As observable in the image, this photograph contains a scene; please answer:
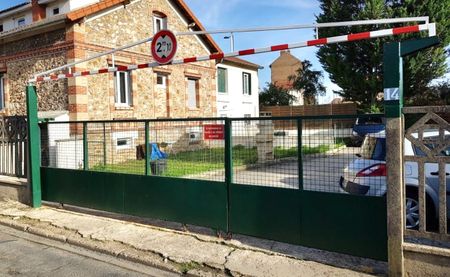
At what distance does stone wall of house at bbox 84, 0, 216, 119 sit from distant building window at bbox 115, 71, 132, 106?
24cm

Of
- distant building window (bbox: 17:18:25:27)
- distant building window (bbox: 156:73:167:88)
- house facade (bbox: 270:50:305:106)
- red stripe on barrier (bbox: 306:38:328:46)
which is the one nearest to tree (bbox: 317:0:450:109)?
distant building window (bbox: 156:73:167:88)

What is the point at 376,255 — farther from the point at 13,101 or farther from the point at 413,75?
the point at 413,75

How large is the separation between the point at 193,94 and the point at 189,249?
54.0 feet

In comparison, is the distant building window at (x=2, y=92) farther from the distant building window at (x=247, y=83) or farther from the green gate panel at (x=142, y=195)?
the distant building window at (x=247, y=83)

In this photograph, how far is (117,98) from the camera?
56.0 feet

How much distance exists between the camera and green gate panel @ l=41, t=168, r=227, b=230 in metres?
6.32

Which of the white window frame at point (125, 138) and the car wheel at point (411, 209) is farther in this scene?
the white window frame at point (125, 138)

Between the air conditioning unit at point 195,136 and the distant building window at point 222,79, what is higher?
the distant building window at point 222,79

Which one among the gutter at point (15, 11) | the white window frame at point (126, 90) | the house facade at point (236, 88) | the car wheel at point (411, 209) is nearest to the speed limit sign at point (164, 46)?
the car wheel at point (411, 209)

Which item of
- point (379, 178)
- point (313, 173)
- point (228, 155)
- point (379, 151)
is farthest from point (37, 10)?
point (379, 178)

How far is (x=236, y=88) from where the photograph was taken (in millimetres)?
29125

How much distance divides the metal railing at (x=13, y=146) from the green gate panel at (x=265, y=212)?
5494mm

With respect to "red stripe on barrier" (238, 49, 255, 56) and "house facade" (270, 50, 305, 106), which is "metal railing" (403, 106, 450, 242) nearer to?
"red stripe on barrier" (238, 49, 255, 56)

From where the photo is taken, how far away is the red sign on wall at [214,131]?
245 inches
